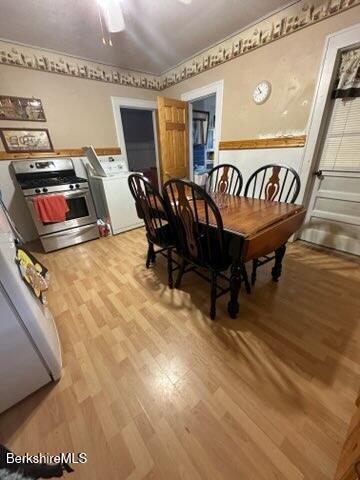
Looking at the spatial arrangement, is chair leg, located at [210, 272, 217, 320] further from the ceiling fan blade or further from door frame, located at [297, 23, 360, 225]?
the ceiling fan blade

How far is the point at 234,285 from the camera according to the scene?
1.35 meters

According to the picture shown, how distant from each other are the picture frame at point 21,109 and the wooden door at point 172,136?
1573 mm

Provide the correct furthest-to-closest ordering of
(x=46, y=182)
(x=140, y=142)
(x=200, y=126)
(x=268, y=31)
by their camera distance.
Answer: (x=140, y=142) → (x=200, y=126) → (x=46, y=182) → (x=268, y=31)

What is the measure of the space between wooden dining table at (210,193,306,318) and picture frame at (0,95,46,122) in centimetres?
272

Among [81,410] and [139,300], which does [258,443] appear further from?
[139,300]

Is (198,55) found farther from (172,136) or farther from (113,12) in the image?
(113,12)

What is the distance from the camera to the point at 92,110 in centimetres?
299

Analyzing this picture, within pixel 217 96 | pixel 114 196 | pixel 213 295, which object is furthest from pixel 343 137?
pixel 114 196

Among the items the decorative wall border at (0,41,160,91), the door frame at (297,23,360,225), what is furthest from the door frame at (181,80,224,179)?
the door frame at (297,23,360,225)

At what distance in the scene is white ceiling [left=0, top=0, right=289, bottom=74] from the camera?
1791 millimetres

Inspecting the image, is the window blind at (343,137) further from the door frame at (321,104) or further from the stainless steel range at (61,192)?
the stainless steel range at (61,192)

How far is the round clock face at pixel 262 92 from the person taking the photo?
2295 mm

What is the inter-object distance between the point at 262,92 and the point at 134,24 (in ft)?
5.11

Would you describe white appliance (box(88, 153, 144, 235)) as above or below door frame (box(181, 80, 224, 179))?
below
